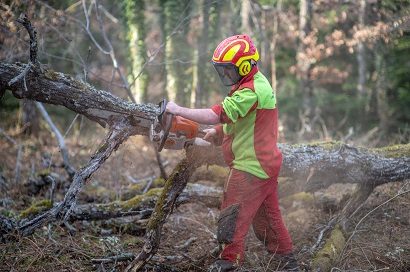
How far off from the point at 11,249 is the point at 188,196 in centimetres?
200

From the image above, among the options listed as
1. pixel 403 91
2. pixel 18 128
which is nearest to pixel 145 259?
pixel 18 128

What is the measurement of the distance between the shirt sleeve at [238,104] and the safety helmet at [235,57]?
241 mm

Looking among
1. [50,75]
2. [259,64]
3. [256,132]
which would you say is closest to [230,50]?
[256,132]

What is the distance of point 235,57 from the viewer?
3.47 meters

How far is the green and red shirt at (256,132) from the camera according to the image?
3510mm

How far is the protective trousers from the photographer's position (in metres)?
3.59

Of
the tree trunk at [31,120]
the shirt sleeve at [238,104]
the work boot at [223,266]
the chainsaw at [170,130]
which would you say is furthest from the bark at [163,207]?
the tree trunk at [31,120]

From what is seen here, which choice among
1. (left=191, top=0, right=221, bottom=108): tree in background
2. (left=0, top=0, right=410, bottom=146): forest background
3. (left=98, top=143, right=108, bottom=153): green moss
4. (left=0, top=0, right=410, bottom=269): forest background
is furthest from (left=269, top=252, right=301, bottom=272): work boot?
(left=191, top=0, right=221, bottom=108): tree in background

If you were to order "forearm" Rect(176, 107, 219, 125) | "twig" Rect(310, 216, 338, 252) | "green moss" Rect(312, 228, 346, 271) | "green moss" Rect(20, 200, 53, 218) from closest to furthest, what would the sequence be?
"forearm" Rect(176, 107, 219, 125)
"green moss" Rect(312, 228, 346, 271)
"twig" Rect(310, 216, 338, 252)
"green moss" Rect(20, 200, 53, 218)

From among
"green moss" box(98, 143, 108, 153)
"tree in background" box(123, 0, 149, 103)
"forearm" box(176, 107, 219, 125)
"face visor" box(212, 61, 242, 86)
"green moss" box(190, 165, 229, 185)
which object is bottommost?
"green moss" box(190, 165, 229, 185)

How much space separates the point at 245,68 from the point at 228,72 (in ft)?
0.53

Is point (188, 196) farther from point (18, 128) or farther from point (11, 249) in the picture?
point (18, 128)

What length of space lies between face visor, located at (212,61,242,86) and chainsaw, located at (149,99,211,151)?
0.47 m

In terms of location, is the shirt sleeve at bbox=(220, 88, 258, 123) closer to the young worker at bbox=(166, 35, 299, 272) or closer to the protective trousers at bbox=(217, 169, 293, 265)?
the young worker at bbox=(166, 35, 299, 272)
